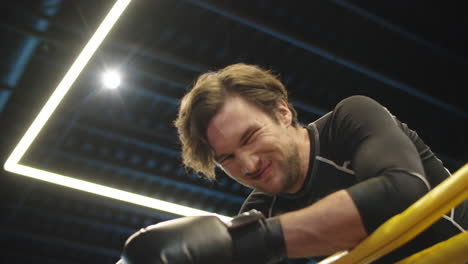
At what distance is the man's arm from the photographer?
3.27 feet

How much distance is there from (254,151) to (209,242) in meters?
0.59

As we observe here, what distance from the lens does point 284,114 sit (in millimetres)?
1774

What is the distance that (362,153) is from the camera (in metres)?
1.20

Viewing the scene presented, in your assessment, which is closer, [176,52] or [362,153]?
[362,153]

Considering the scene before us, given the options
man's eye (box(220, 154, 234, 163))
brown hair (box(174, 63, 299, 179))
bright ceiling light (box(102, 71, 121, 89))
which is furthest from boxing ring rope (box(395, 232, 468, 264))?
bright ceiling light (box(102, 71, 121, 89))

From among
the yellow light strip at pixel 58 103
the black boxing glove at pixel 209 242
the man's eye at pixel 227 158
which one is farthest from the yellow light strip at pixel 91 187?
the black boxing glove at pixel 209 242

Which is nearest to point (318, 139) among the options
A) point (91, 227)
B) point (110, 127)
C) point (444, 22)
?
point (444, 22)

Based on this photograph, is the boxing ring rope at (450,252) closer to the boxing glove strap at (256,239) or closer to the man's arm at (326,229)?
the man's arm at (326,229)

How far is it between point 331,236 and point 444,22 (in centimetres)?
395

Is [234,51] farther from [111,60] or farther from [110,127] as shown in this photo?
[110,127]

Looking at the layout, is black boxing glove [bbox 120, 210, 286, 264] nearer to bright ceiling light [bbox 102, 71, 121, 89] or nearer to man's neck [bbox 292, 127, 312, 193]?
man's neck [bbox 292, 127, 312, 193]

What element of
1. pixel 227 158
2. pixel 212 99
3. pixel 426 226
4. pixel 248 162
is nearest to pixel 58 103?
pixel 212 99

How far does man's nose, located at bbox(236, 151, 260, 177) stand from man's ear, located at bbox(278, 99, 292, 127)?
251mm

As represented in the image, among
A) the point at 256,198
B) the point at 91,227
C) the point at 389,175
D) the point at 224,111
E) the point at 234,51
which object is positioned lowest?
the point at 91,227
